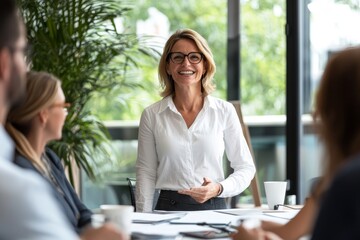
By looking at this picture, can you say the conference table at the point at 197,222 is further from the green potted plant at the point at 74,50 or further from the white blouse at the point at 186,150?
the green potted plant at the point at 74,50

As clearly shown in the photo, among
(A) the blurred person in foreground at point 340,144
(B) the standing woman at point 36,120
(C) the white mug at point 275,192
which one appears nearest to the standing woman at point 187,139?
(C) the white mug at point 275,192

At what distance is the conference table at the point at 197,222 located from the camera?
112 inches

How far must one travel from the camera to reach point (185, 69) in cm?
424

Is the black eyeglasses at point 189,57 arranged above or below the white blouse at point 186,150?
above

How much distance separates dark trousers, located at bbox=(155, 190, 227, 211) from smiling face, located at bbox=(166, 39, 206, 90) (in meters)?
0.61

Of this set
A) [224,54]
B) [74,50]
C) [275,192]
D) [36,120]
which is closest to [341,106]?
[36,120]

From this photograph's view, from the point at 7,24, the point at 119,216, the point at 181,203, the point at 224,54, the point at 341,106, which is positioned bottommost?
the point at 181,203

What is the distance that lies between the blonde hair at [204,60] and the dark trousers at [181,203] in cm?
60

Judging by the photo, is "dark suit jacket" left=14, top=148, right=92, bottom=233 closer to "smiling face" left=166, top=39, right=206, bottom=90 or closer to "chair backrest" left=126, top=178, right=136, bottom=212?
"chair backrest" left=126, top=178, right=136, bottom=212

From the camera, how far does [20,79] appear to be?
1.93m

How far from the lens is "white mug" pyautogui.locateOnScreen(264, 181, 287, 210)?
12.1 feet

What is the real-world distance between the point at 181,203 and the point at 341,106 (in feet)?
7.16

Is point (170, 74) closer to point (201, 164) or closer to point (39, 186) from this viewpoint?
point (201, 164)

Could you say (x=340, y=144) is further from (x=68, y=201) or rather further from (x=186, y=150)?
(x=186, y=150)
